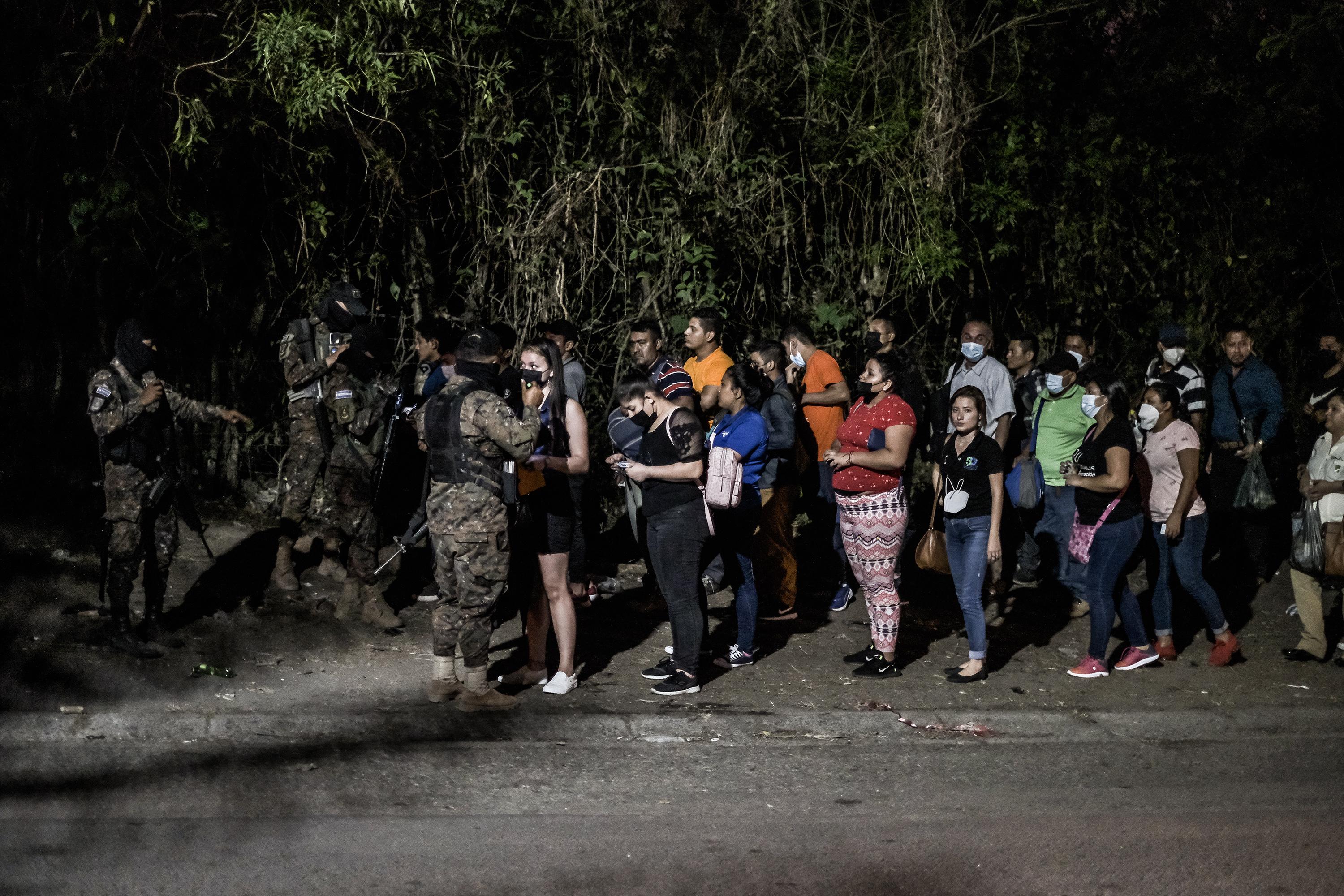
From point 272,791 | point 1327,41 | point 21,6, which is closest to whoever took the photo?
point 272,791

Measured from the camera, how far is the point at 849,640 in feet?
29.6

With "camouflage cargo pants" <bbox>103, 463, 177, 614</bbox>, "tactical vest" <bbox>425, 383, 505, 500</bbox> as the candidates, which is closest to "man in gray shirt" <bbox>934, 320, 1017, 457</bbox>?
"tactical vest" <bbox>425, 383, 505, 500</bbox>

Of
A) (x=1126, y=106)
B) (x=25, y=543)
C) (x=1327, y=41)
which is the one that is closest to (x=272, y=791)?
(x=25, y=543)

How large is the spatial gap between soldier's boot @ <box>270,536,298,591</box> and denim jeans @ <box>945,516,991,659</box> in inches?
176

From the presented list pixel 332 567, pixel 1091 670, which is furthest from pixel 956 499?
pixel 332 567

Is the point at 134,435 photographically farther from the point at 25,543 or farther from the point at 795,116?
the point at 795,116

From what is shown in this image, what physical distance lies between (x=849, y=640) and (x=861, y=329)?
4024 mm

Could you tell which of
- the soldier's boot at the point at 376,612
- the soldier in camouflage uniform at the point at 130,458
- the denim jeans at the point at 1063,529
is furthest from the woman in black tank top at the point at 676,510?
the denim jeans at the point at 1063,529

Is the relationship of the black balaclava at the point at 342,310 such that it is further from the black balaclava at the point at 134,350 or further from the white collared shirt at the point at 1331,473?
the white collared shirt at the point at 1331,473

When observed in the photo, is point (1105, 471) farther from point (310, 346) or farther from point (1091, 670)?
point (310, 346)

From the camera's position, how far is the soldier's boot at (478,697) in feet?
24.0

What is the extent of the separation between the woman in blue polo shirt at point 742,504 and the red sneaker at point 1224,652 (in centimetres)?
291

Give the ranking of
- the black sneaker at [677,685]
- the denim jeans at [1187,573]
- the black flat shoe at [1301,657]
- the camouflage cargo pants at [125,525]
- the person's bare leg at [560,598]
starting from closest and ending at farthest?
the person's bare leg at [560,598] < the black sneaker at [677,685] < the camouflage cargo pants at [125,525] < the denim jeans at [1187,573] < the black flat shoe at [1301,657]

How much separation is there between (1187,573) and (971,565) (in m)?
1.50
